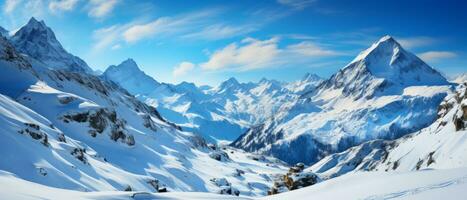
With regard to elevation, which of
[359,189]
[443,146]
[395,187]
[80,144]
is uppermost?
[80,144]

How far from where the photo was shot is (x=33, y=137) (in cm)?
5119

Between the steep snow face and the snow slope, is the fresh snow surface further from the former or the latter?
the steep snow face

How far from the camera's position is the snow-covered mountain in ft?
151

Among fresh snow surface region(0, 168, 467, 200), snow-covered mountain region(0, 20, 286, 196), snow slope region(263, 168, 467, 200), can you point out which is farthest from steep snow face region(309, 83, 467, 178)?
fresh snow surface region(0, 168, 467, 200)

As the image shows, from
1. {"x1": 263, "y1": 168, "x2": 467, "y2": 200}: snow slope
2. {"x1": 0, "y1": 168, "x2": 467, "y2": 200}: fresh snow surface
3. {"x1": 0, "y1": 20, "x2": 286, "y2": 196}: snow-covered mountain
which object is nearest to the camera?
{"x1": 0, "y1": 168, "x2": 467, "y2": 200}: fresh snow surface

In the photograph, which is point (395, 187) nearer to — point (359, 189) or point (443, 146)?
point (359, 189)

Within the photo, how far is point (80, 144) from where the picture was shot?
74.1 metres

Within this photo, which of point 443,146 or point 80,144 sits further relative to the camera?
point 443,146

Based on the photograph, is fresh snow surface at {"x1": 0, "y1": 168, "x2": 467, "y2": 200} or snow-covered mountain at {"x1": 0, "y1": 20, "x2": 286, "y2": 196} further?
snow-covered mountain at {"x1": 0, "y1": 20, "x2": 286, "y2": 196}

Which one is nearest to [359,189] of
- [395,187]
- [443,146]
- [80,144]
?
[395,187]

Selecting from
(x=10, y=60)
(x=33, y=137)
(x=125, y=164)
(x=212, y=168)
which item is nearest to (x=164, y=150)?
(x=212, y=168)

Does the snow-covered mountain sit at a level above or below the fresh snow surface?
above

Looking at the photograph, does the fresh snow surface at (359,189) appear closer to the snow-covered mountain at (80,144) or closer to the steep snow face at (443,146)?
the snow-covered mountain at (80,144)

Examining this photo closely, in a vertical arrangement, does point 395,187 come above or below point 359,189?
below
